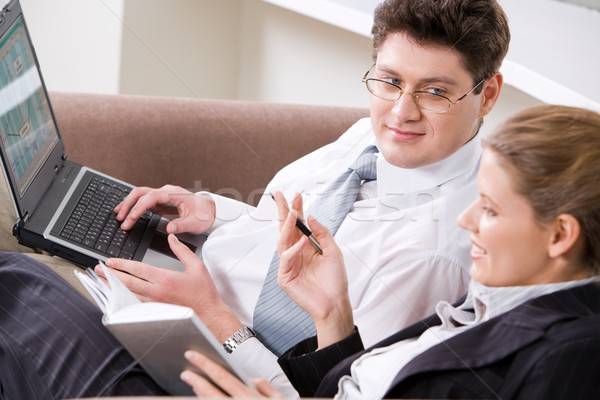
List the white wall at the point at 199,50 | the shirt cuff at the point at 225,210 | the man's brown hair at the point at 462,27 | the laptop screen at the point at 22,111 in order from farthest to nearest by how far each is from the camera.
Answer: the white wall at the point at 199,50, the shirt cuff at the point at 225,210, the laptop screen at the point at 22,111, the man's brown hair at the point at 462,27

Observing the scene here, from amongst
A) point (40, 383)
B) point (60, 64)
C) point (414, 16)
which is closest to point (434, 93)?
point (414, 16)

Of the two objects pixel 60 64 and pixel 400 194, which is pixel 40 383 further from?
pixel 60 64

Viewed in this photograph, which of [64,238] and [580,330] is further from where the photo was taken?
[64,238]

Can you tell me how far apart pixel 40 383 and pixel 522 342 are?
0.69 meters

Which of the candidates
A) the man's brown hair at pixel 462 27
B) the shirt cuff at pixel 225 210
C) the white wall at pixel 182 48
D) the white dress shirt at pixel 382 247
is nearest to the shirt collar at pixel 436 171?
the white dress shirt at pixel 382 247

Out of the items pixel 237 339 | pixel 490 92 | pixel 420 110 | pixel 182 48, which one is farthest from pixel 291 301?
pixel 182 48

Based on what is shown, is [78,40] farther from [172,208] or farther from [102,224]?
[102,224]

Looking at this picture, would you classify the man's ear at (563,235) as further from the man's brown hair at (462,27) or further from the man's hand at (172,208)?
the man's hand at (172,208)

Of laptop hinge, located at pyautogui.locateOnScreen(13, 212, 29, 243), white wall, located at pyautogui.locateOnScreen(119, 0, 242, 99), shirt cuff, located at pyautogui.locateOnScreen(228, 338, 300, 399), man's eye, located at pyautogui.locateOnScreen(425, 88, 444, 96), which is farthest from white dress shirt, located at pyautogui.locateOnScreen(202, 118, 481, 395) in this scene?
white wall, located at pyautogui.locateOnScreen(119, 0, 242, 99)

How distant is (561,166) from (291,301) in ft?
1.85

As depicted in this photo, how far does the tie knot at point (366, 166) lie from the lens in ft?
4.51

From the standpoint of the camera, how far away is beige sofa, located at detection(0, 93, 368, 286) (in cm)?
174

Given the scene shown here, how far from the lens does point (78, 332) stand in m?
1.05

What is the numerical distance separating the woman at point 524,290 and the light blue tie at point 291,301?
262 millimetres
